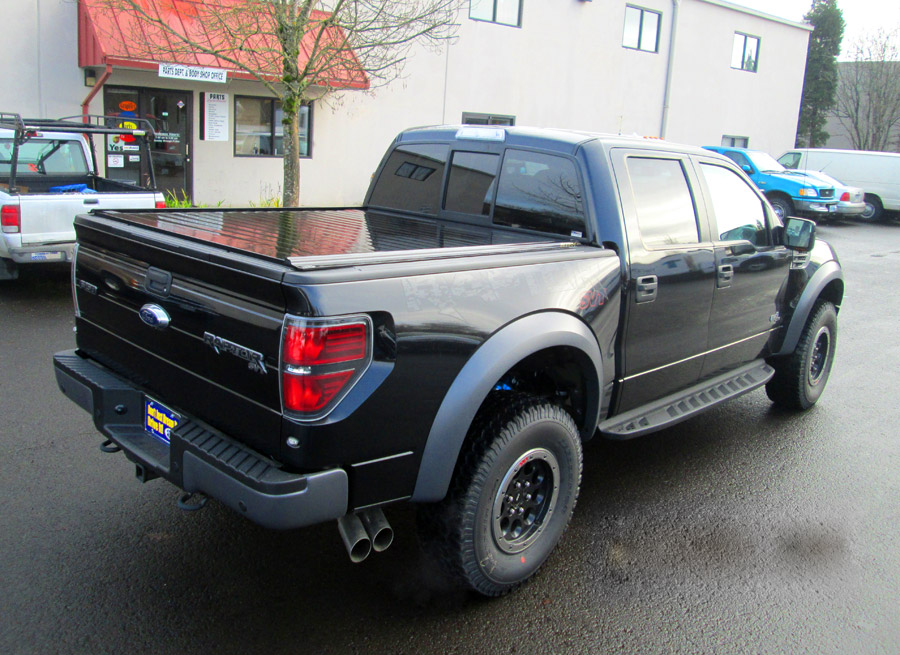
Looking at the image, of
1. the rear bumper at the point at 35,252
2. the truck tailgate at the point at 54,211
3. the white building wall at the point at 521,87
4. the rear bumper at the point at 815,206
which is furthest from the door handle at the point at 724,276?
A: the rear bumper at the point at 815,206

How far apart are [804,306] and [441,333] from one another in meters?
3.43

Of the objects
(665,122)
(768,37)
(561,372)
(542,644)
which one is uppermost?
(768,37)

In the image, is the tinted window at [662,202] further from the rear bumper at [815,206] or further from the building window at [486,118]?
the rear bumper at [815,206]

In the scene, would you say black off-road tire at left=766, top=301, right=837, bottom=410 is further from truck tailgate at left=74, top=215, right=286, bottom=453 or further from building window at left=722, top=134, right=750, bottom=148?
building window at left=722, top=134, right=750, bottom=148

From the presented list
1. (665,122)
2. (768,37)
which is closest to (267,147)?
(665,122)

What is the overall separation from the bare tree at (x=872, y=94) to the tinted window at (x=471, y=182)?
119ft

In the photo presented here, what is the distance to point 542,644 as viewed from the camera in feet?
9.80

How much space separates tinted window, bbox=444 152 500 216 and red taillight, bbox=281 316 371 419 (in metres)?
1.88

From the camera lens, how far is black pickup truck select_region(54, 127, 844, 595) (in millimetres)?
2561

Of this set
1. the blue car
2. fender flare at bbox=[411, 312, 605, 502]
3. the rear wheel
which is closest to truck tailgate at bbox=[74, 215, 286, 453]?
fender flare at bbox=[411, 312, 605, 502]

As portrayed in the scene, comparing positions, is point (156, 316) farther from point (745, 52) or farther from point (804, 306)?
point (745, 52)

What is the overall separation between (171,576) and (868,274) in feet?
42.4

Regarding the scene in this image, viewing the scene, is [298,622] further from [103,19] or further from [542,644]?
[103,19]

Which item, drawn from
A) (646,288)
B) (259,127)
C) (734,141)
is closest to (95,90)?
(259,127)
